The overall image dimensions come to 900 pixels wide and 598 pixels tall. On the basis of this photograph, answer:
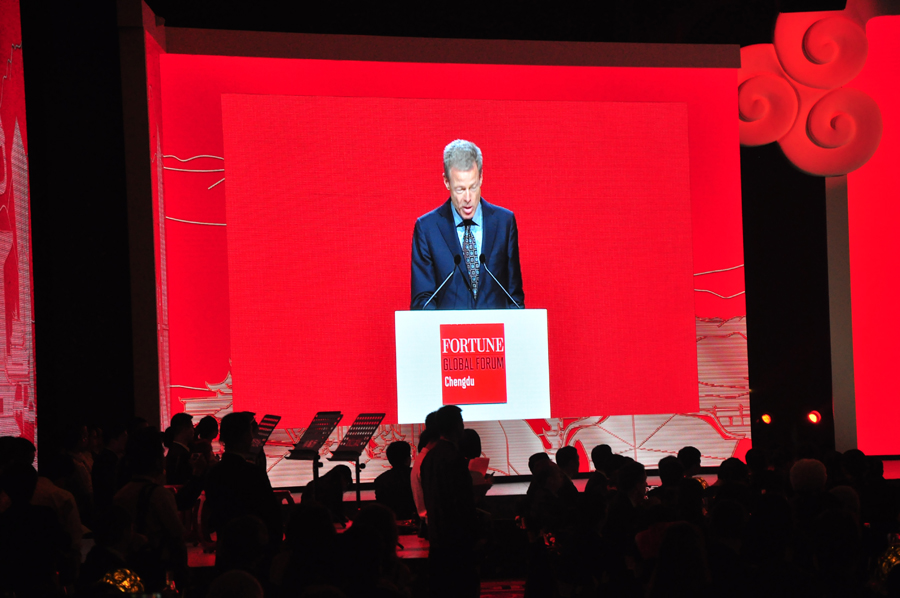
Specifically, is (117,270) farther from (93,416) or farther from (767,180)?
(767,180)

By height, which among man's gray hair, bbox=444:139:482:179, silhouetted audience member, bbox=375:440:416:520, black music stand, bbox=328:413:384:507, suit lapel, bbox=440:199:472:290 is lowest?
silhouetted audience member, bbox=375:440:416:520

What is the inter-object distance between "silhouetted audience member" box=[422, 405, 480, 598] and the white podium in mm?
3621

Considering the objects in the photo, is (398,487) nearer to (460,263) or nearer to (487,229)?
(460,263)

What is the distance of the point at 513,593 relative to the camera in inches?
182

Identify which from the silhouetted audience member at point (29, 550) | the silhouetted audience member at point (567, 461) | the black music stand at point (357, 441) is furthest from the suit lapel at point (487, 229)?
the silhouetted audience member at point (29, 550)

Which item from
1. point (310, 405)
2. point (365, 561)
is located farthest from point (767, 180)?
point (365, 561)

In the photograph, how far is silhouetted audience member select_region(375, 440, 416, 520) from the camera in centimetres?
450

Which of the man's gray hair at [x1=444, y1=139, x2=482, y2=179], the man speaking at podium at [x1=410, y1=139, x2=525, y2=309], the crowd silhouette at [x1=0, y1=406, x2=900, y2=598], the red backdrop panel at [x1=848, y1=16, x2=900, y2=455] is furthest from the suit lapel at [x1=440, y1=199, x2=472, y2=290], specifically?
the red backdrop panel at [x1=848, y1=16, x2=900, y2=455]

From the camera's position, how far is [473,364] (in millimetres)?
6953

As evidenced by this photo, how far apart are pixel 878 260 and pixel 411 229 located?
4.81 meters

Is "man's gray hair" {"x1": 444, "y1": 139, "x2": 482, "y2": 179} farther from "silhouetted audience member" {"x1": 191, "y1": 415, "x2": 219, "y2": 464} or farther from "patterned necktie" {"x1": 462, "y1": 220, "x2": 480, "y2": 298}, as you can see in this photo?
"silhouetted audience member" {"x1": 191, "y1": 415, "x2": 219, "y2": 464}

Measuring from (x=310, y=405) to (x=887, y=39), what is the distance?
6.71m

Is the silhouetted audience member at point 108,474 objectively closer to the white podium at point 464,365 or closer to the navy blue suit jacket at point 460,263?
the white podium at point 464,365

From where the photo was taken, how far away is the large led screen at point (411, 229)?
6.88 metres
